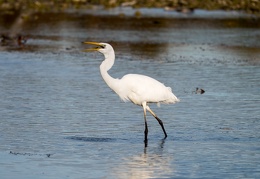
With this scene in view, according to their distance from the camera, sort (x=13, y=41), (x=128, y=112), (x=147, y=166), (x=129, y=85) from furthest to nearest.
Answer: (x=13, y=41) < (x=128, y=112) < (x=129, y=85) < (x=147, y=166)

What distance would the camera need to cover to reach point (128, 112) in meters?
14.7

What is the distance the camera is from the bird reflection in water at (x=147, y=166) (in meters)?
9.91

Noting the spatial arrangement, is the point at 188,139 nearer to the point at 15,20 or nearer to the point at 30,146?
the point at 30,146

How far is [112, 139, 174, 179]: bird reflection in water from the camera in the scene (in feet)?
32.5

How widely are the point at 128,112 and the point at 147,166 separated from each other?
14.3ft

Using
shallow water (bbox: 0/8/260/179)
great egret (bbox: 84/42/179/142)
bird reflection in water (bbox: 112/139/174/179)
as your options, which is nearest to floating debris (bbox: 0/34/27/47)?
shallow water (bbox: 0/8/260/179)

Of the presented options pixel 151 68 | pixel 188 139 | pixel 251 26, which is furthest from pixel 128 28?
pixel 188 139

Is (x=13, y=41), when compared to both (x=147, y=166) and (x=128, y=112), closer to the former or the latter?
(x=128, y=112)

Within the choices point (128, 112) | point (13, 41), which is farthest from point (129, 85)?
point (13, 41)

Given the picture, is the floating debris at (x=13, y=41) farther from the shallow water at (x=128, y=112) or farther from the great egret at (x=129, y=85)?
the great egret at (x=129, y=85)

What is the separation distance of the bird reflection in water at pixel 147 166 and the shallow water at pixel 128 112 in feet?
0.04

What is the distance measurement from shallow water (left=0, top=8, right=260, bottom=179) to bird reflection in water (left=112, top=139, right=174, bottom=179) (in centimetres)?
1

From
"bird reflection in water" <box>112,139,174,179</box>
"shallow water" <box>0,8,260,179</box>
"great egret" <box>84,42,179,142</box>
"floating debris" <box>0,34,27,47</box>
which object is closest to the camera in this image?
"bird reflection in water" <box>112,139,174,179</box>

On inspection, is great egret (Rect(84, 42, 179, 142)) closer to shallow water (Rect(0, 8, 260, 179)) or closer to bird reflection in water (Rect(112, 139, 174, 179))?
shallow water (Rect(0, 8, 260, 179))
